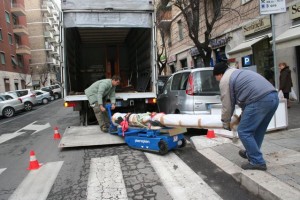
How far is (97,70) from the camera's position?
44.8 feet

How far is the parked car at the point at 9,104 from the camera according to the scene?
18997 mm

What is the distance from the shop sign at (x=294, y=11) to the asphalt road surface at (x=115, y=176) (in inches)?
310

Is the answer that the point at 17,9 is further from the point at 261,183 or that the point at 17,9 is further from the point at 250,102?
the point at 261,183

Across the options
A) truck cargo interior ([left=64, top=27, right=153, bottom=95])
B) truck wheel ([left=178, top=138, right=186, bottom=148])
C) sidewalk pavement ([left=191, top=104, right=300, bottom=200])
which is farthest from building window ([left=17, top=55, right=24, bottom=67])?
sidewalk pavement ([left=191, top=104, right=300, bottom=200])

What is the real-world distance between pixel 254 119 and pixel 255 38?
1097 centimetres

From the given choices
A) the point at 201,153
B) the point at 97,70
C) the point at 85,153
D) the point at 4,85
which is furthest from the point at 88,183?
the point at 4,85

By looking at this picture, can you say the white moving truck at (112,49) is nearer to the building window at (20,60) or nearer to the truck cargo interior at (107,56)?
the truck cargo interior at (107,56)

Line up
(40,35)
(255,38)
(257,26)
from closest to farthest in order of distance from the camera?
(257,26) → (255,38) → (40,35)

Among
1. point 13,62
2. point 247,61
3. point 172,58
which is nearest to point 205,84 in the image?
point 247,61

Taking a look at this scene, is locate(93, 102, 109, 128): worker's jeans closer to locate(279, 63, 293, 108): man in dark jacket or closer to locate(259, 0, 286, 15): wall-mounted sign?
locate(259, 0, 286, 15): wall-mounted sign

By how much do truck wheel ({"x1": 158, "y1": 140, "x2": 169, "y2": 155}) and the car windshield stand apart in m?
2.27

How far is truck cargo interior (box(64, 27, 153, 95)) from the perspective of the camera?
11398 mm

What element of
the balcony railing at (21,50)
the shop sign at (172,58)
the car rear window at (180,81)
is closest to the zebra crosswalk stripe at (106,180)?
the car rear window at (180,81)

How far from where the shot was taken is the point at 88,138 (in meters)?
7.30
